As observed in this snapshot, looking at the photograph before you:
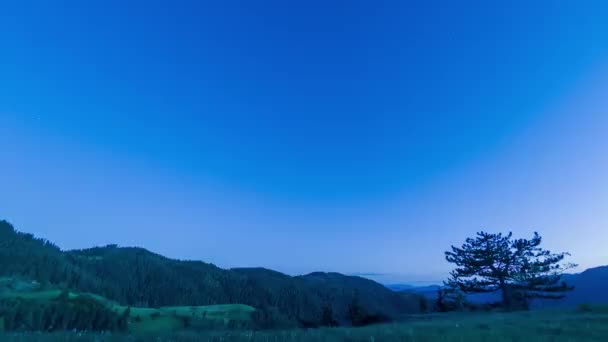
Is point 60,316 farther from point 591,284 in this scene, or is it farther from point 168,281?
point 591,284

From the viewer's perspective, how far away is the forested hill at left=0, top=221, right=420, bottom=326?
5219 cm

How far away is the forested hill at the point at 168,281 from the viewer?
5219 centimetres

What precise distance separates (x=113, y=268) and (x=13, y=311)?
6764 centimetres

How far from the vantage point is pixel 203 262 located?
96812mm

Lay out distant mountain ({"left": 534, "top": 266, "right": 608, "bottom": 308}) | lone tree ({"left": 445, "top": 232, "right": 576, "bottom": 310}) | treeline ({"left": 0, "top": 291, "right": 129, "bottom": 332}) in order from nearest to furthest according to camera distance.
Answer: treeline ({"left": 0, "top": 291, "right": 129, "bottom": 332})
lone tree ({"left": 445, "top": 232, "right": 576, "bottom": 310})
distant mountain ({"left": 534, "top": 266, "right": 608, "bottom": 308})

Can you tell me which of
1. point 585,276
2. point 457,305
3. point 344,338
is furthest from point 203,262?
point 585,276

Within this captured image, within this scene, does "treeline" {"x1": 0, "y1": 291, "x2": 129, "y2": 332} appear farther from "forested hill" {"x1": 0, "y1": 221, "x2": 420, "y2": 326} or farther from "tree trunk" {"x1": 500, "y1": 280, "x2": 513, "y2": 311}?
"tree trunk" {"x1": 500, "y1": 280, "x2": 513, "y2": 311}

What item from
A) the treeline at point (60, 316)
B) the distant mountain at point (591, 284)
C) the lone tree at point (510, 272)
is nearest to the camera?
the treeline at point (60, 316)

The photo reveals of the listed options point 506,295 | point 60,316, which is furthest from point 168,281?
point 506,295

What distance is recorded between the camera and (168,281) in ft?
243

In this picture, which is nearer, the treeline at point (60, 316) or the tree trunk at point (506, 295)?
the treeline at point (60, 316)

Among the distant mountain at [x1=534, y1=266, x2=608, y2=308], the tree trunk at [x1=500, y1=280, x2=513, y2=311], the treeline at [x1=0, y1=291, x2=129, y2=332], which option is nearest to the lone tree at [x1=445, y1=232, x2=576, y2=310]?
the tree trunk at [x1=500, y1=280, x2=513, y2=311]

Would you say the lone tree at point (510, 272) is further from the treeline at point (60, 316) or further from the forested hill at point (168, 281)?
the treeline at point (60, 316)

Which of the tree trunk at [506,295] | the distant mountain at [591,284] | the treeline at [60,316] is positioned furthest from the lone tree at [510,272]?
the distant mountain at [591,284]
